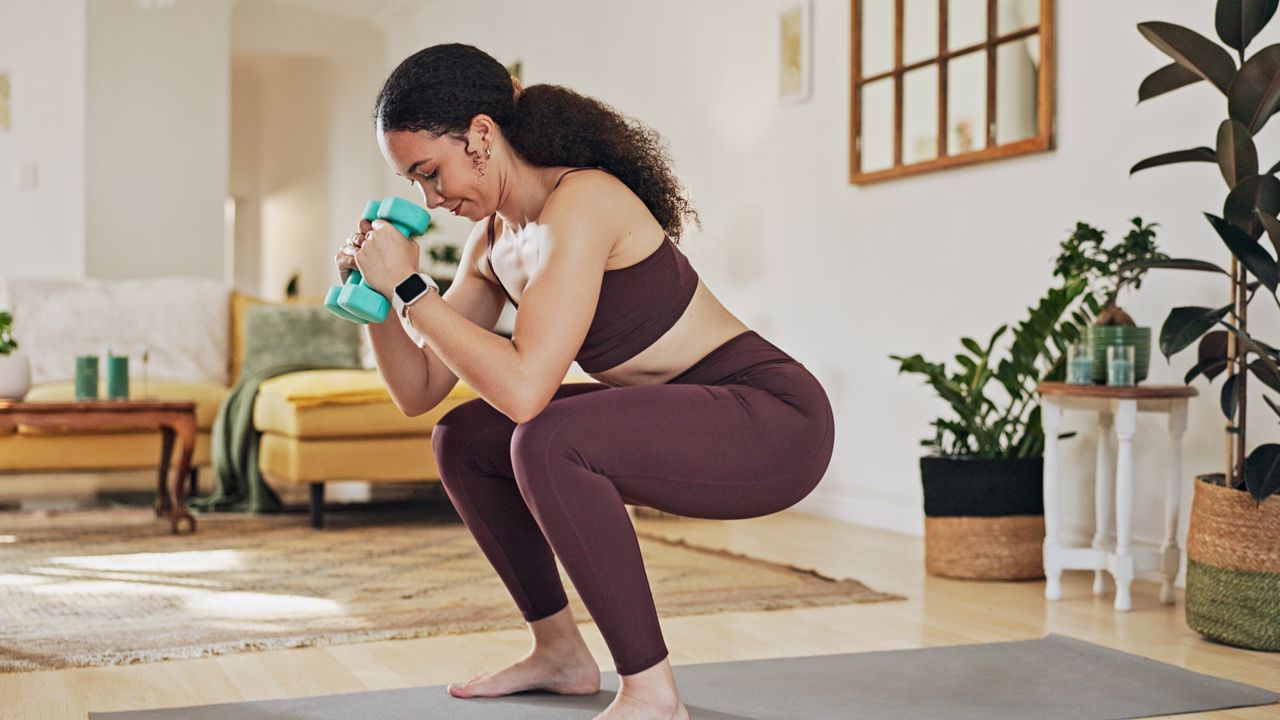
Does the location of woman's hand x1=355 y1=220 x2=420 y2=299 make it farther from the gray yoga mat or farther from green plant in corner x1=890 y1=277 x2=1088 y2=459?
green plant in corner x1=890 y1=277 x2=1088 y2=459

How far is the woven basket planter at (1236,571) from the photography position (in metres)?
2.55

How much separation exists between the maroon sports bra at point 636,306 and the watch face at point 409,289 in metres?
0.26

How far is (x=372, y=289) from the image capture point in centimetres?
175

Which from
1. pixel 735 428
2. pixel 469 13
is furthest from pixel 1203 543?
pixel 469 13

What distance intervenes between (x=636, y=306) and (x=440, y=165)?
324mm

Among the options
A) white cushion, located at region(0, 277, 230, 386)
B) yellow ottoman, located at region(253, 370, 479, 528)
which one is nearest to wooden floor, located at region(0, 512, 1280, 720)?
yellow ottoman, located at region(253, 370, 479, 528)

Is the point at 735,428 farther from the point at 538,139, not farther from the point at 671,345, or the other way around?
the point at 538,139

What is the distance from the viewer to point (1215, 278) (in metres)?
3.20

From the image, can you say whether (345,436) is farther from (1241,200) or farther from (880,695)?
(1241,200)

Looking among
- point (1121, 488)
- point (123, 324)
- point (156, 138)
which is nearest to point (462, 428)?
point (1121, 488)

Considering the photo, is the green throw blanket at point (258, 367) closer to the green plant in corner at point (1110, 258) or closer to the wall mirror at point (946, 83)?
the wall mirror at point (946, 83)

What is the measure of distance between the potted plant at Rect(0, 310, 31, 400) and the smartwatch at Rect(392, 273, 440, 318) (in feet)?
9.21

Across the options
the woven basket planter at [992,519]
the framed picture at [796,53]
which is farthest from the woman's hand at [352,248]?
the framed picture at [796,53]

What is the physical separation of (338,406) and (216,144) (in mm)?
3330
